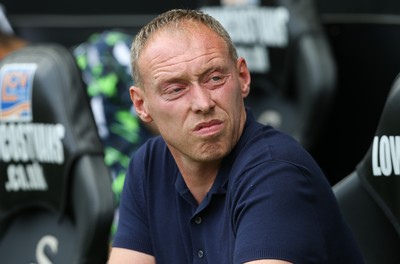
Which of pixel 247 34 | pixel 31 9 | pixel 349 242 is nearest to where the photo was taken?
pixel 349 242

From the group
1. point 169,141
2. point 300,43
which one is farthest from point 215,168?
point 300,43

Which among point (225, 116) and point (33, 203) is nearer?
point (225, 116)

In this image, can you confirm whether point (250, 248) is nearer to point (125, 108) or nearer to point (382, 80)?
point (382, 80)

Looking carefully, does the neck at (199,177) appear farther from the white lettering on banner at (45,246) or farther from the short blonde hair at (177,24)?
the white lettering on banner at (45,246)

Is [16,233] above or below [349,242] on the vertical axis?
below

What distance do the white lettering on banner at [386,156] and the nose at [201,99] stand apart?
0.39 meters

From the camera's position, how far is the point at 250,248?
205 centimetres

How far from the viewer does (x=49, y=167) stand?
3012 mm

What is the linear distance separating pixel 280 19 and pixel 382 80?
44 centimetres

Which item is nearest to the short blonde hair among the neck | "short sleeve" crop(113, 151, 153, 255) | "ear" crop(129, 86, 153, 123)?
"ear" crop(129, 86, 153, 123)

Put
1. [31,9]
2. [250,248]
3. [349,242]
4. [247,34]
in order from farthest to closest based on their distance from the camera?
[31,9] < [247,34] < [349,242] < [250,248]

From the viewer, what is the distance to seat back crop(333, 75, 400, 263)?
231cm

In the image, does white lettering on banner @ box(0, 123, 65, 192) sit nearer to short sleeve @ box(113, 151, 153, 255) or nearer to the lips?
short sleeve @ box(113, 151, 153, 255)

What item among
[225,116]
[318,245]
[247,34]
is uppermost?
[225,116]
